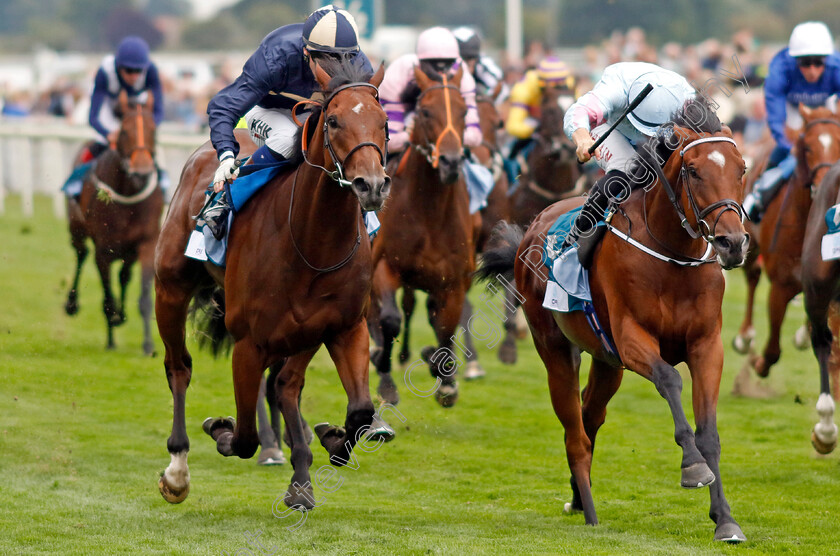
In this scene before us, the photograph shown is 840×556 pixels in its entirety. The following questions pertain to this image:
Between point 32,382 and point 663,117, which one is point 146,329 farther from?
point 663,117

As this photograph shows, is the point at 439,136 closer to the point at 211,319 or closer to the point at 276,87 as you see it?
the point at 211,319

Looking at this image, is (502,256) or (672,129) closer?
(672,129)

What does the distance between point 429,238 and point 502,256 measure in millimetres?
1532

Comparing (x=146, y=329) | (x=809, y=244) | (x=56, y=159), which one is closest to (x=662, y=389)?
(x=809, y=244)

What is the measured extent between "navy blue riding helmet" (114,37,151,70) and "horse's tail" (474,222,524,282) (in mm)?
5133

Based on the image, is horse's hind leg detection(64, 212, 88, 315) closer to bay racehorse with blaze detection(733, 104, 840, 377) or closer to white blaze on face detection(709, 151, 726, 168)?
bay racehorse with blaze detection(733, 104, 840, 377)

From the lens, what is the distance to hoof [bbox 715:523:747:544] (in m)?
5.28

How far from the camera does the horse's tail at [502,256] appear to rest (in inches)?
265

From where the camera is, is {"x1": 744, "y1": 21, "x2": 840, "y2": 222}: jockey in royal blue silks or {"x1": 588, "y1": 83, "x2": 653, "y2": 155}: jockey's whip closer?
{"x1": 588, "y1": 83, "x2": 653, "y2": 155}: jockey's whip

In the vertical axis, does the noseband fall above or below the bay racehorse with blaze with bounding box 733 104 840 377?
above

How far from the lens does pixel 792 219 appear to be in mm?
8852

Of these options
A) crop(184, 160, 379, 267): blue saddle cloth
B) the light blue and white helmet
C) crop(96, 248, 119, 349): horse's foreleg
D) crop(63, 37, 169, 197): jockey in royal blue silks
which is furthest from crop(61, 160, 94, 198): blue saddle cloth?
the light blue and white helmet

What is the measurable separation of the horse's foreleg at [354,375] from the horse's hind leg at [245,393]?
353 mm

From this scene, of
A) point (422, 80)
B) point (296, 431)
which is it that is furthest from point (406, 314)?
point (296, 431)
